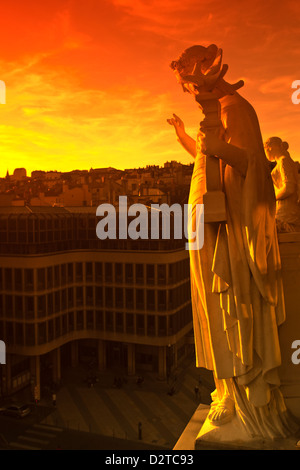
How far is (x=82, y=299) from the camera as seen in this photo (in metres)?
35.6

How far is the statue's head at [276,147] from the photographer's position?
7578 mm

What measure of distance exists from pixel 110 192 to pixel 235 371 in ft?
133

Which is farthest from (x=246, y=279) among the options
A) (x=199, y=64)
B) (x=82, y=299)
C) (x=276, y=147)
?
(x=82, y=299)

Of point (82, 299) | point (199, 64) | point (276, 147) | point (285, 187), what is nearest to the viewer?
point (199, 64)

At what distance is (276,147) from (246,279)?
265cm

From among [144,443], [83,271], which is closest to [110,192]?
[83,271]

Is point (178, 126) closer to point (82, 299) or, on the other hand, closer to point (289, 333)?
point (289, 333)

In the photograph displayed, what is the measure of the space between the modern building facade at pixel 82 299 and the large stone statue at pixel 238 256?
26105 millimetres

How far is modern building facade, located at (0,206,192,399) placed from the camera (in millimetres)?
31234

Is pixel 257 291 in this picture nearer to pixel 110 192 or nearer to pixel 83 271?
pixel 83 271

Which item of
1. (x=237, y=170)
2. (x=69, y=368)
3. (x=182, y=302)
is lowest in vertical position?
(x=69, y=368)

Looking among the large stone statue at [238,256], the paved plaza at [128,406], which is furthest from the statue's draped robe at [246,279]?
the paved plaza at [128,406]

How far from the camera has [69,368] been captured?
36812 mm

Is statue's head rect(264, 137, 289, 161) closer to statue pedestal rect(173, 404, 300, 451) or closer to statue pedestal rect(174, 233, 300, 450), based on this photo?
statue pedestal rect(174, 233, 300, 450)
